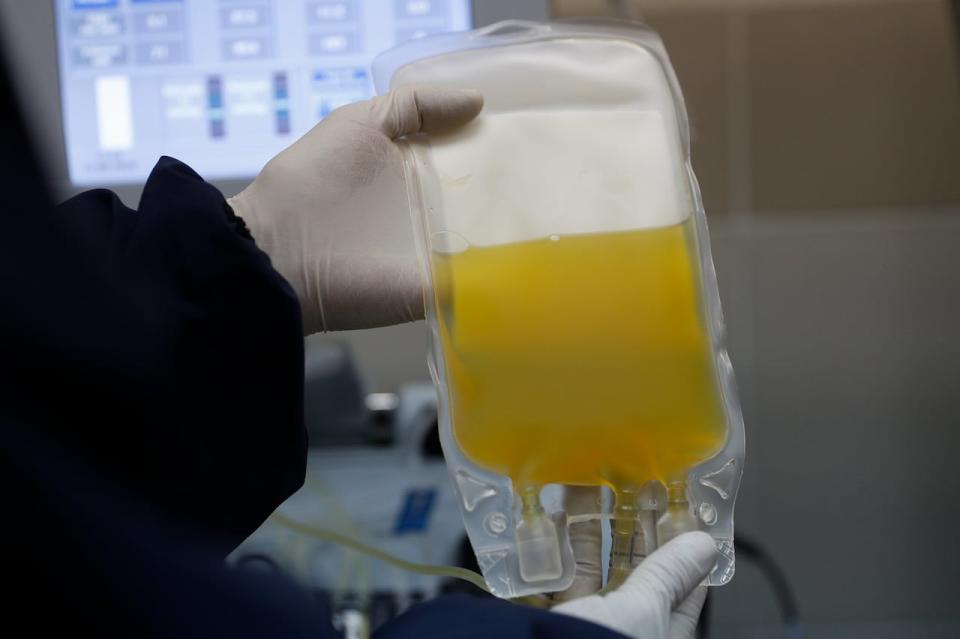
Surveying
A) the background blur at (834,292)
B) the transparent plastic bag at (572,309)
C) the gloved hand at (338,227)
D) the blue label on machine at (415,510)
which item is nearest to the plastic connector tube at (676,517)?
the transparent plastic bag at (572,309)

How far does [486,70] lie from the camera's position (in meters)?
0.56

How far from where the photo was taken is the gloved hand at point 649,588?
18.9 inches

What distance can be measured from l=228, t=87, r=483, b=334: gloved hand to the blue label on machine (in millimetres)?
382

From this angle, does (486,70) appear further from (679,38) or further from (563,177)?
(679,38)

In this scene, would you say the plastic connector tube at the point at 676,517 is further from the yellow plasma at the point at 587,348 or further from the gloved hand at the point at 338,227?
the gloved hand at the point at 338,227

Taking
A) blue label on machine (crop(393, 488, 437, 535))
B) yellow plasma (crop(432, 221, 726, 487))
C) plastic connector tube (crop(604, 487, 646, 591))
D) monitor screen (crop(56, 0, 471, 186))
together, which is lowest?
blue label on machine (crop(393, 488, 437, 535))

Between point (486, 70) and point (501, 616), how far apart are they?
35 cm

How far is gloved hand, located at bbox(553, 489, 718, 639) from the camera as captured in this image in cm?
48

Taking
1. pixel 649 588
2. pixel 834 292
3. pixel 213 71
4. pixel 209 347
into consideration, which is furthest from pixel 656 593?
pixel 834 292

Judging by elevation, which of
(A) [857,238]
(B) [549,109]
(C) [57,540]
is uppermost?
(B) [549,109]

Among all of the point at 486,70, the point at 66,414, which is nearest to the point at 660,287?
the point at 486,70

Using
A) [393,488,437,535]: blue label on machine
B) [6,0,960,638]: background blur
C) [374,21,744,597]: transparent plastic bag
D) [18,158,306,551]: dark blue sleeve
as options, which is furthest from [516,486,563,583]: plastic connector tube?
[6,0,960,638]: background blur

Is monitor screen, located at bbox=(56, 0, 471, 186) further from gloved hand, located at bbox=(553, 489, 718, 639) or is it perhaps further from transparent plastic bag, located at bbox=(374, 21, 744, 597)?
gloved hand, located at bbox=(553, 489, 718, 639)

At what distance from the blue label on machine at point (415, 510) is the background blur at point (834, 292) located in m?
0.34
